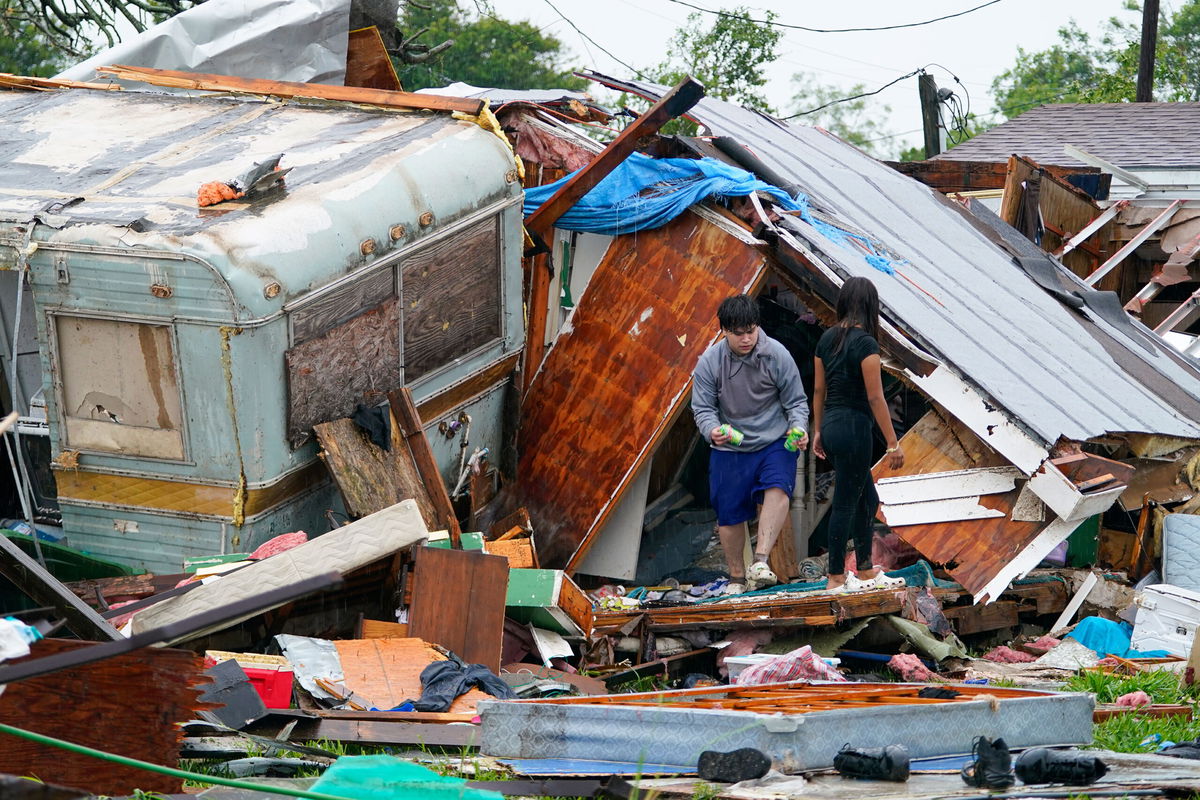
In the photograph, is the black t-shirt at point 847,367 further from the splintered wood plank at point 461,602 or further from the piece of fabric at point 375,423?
the piece of fabric at point 375,423

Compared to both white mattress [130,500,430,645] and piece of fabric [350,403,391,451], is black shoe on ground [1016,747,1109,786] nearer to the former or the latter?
white mattress [130,500,430,645]

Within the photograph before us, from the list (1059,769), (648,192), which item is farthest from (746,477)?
(1059,769)

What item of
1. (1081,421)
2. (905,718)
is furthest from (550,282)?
(905,718)

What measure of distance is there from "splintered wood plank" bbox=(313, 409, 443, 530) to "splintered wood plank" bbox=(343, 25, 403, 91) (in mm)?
4477

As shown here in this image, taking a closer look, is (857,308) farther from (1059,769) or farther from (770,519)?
(1059,769)

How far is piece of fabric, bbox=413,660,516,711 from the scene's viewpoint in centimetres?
589

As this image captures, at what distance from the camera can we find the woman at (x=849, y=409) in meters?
7.19

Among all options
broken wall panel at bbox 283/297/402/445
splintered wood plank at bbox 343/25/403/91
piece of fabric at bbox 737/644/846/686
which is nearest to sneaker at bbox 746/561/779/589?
piece of fabric at bbox 737/644/846/686

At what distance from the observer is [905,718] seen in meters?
4.81

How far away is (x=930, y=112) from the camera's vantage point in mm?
21297

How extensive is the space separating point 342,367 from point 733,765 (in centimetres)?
371

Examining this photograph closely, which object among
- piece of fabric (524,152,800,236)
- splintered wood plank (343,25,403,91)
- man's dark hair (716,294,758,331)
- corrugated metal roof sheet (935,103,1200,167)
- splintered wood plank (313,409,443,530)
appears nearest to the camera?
splintered wood plank (313,409,443,530)

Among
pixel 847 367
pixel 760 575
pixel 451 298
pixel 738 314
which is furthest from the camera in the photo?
pixel 451 298

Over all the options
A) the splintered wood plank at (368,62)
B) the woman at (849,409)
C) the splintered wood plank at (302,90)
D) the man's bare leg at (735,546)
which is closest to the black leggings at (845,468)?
the woman at (849,409)
